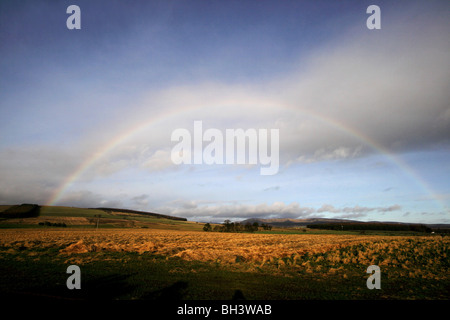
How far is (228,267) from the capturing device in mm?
21578

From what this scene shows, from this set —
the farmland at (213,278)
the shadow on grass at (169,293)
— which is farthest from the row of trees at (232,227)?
the shadow on grass at (169,293)

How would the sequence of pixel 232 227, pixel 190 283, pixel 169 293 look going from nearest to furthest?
1. pixel 169 293
2. pixel 190 283
3. pixel 232 227

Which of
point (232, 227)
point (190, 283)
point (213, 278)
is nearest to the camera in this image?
point (190, 283)

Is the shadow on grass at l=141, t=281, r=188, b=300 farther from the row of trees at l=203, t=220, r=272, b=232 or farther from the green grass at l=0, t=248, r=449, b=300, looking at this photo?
the row of trees at l=203, t=220, r=272, b=232

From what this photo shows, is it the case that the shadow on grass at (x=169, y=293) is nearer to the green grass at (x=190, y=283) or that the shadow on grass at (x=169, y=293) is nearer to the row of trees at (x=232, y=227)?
the green grass at (x=190, y=283)

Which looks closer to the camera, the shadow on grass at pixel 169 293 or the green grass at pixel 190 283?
the shadow on grass at pixel 169 293

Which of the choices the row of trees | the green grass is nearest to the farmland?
the green grass

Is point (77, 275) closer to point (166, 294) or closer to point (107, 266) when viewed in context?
point (107, 266)

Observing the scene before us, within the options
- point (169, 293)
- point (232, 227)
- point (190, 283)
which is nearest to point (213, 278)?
point (190, 283)

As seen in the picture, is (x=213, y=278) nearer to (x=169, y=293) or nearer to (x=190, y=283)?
(x=190, y=283)

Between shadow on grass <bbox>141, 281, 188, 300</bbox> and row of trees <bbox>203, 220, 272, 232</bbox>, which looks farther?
row of trees <bbox>203, 220, 272, 232</bbox>
